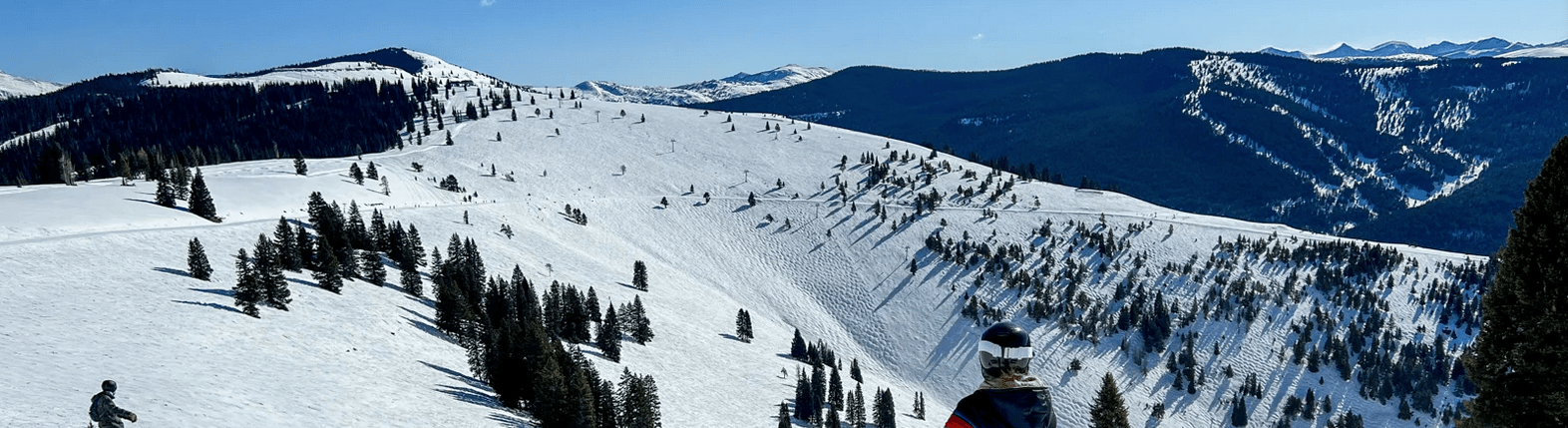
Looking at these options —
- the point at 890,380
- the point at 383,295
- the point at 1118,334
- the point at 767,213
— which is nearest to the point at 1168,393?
the point at 1118,334

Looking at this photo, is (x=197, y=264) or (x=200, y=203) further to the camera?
(x=200, y=203)

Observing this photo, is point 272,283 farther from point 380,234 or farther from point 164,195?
point 164,195

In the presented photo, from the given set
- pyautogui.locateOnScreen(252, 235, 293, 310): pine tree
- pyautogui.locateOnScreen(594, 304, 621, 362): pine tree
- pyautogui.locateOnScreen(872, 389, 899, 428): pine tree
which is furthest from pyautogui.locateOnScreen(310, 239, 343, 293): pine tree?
pyautogui.locateOnScreen(872, 389, 899, 428): pine tree

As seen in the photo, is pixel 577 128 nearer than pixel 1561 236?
No

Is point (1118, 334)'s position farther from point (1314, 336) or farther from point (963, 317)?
point (1314, 336)

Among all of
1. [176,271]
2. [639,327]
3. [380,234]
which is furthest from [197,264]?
[639,327]

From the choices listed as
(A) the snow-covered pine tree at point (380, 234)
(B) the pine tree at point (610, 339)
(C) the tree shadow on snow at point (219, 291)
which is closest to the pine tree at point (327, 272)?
(C) the tree shadow on snow at point (219, 291)

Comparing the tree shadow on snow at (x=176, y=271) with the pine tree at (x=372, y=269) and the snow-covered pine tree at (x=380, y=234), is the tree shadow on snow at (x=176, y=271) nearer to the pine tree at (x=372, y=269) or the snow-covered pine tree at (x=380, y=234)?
the pine tree at (x=372, y=269)
